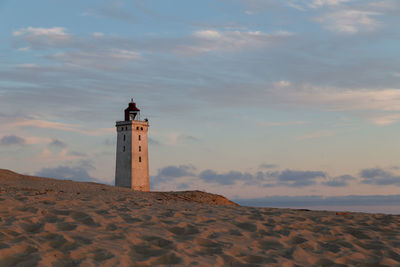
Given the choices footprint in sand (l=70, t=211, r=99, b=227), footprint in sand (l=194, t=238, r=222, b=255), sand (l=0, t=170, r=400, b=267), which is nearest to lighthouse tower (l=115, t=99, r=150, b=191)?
sand (l=0, t=170, r=400, b=267)

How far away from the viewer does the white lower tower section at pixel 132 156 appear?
49.9m

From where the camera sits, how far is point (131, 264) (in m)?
7.18

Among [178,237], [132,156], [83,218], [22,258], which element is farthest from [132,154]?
[22,258]

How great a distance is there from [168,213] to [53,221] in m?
2.99

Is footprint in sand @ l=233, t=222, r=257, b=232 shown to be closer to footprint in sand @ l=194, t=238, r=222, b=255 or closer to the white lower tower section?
footprint in sand @ l=194, t=238, r=222, b=255

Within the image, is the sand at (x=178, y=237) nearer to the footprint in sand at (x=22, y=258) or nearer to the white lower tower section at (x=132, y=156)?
the footprint in sand at (x=22, y=258)

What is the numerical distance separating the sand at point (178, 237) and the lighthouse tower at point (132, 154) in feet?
123

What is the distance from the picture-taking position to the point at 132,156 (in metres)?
49.9

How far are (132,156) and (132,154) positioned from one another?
0.73ft

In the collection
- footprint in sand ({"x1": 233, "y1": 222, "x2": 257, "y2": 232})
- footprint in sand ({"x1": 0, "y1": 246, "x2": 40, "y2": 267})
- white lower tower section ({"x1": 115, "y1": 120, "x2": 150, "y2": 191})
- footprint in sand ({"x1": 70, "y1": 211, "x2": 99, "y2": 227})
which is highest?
white lower tower section ({"x1": 115, "y1": 120, "x2": 150, "y2": 191})

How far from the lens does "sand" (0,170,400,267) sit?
757cm

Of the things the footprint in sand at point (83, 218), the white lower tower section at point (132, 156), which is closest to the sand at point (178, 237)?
the footprint in sand at point (83, 218)

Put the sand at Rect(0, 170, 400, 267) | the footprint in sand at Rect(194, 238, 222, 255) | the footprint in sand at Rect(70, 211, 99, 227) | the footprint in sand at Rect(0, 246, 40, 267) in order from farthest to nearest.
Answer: the footprint in sand at Rect(70, 211, 99, 227) < the footprint in sand at Rect(194, 238, 222, 255) < the sand at Rect(0, 170, 400, 267) < the footprint in sand at Rect(0, 246, 40, 267)

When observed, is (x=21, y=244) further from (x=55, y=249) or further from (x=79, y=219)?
(x=79, y=219)
